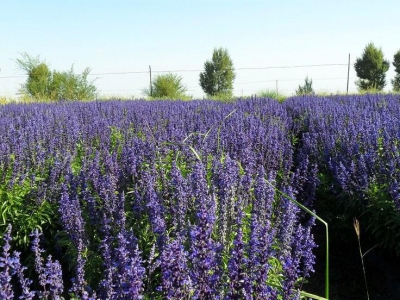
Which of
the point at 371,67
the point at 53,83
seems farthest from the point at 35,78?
the point at 371,67

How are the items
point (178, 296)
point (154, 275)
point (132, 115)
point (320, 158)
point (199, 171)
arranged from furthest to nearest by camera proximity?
point (132, 115)
point (320, 158)
point (199, 171)
point (154, 275)
point (178, 296)

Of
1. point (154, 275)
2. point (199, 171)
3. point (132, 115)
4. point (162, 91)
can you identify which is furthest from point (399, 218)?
point (162, 91)

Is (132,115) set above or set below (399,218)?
above

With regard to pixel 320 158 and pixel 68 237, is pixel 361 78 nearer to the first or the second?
pixel 320 158

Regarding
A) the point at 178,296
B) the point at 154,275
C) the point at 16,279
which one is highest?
the point at 178,296

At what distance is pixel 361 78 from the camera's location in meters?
36.3

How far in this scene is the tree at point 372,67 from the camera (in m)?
35.3

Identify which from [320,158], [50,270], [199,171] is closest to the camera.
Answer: [50,270]

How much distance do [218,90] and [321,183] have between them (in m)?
30.2

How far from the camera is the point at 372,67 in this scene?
116ft

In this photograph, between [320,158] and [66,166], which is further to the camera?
[320,158]

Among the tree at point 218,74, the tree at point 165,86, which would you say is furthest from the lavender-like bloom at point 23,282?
the tree at point 218,74

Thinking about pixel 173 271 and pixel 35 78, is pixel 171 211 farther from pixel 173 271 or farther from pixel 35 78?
pixel 35 78

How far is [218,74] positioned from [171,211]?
3279cm
